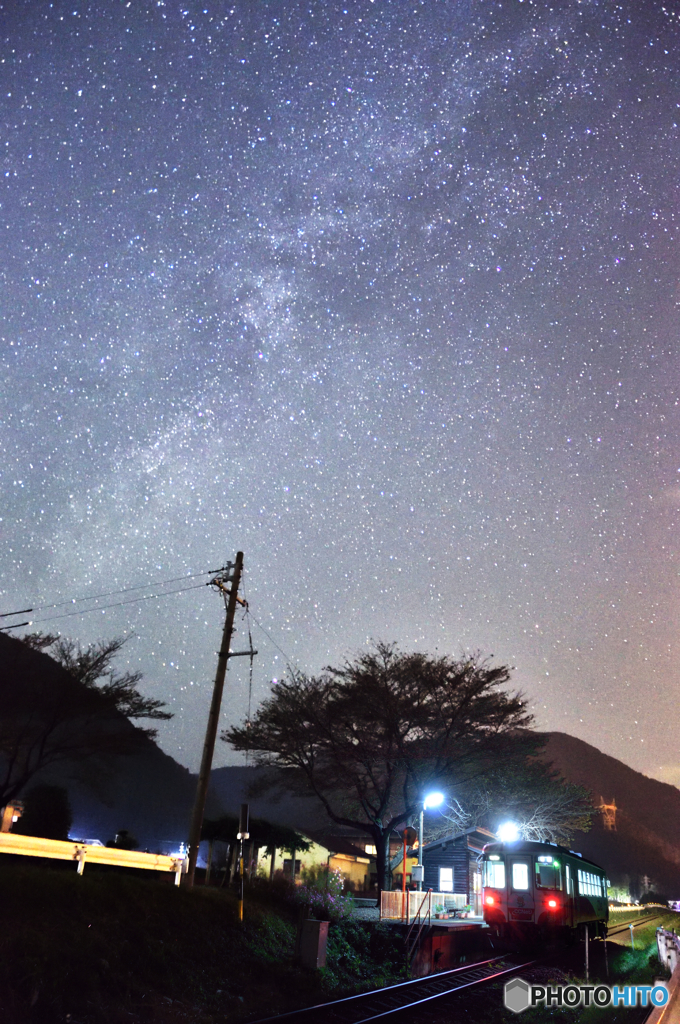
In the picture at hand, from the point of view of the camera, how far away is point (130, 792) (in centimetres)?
11356

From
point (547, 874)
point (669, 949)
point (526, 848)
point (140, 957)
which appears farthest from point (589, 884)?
point (140, 957)

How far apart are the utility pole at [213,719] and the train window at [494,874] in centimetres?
1103

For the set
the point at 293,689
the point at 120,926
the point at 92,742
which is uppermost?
the point at 293,689

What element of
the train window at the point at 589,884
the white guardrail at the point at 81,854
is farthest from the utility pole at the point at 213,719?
the train window at the point at 589,884

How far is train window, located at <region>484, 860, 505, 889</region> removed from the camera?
24934 mm

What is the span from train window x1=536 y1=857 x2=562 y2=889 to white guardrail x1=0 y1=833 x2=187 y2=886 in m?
12.7

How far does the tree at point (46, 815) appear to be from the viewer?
2975 cm

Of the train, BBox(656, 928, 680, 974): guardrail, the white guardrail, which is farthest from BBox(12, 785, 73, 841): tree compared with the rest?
BBox(656, 928, 680, 974): guardrail

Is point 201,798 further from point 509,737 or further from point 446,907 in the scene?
point 509,737

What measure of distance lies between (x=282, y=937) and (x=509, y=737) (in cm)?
2338

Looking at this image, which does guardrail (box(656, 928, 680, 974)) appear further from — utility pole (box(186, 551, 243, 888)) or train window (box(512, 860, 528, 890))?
utility pole (box(186, 551, 243, 888))

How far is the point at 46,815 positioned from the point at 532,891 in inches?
794

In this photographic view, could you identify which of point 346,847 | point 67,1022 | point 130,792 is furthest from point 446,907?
point 130,792

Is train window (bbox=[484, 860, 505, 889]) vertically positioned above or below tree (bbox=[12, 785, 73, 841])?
below
